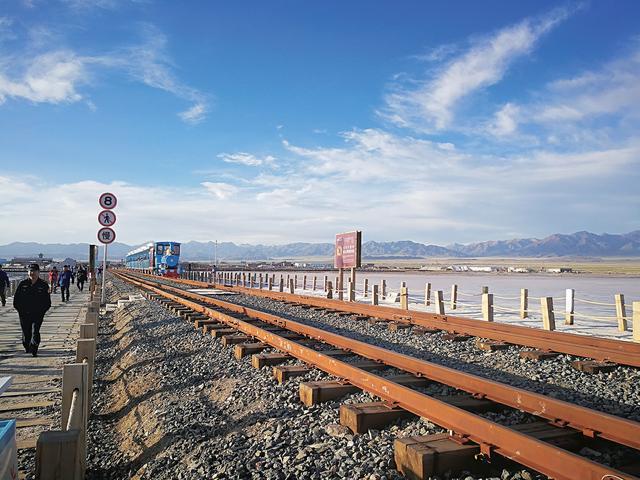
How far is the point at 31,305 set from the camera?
10227 millimetres

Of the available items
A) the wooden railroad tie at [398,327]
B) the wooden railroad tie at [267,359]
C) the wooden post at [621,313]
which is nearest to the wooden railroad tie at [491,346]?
the wooden railroad tie at [398,327]

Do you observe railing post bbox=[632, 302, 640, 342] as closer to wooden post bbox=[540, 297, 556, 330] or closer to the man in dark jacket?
wooden post bbox=[540, 297, 556, 330]

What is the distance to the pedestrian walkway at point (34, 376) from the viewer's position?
6.47 m

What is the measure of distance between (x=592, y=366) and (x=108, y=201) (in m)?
15.0

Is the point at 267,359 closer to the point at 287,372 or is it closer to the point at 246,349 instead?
the point at 287,372

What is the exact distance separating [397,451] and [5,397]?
644cm

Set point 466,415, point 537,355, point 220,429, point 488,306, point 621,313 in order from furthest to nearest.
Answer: point 488,306, point 621,313, point 537,355, point 220,429, point 466,415

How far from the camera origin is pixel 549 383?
254 inches

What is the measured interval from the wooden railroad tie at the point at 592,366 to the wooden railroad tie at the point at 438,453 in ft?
11.0

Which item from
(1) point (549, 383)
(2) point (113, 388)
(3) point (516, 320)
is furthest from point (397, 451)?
(3) point (516, 320)

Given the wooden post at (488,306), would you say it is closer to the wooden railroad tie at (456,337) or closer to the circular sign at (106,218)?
the wooden railroad tie at (456,337)

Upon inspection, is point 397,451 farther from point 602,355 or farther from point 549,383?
point 602,355

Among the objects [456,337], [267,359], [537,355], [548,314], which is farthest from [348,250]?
[267,359]

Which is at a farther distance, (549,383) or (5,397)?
(5,397)
